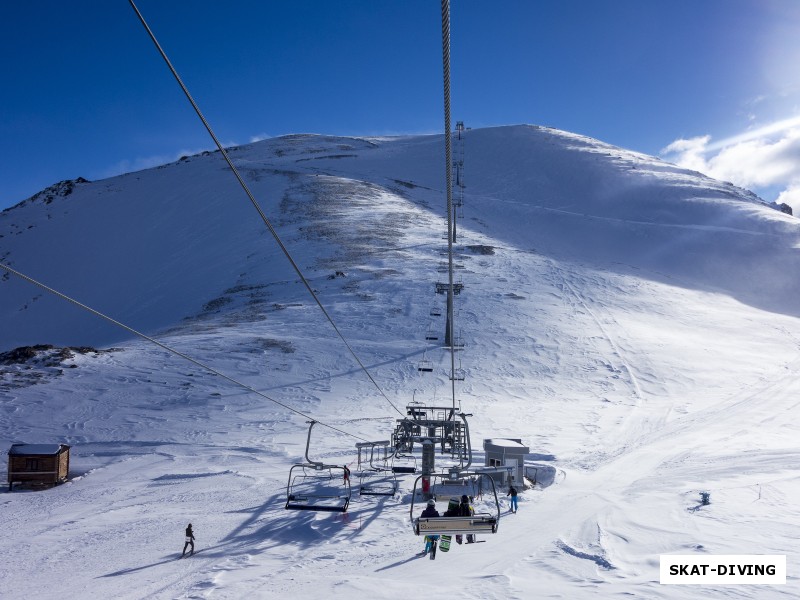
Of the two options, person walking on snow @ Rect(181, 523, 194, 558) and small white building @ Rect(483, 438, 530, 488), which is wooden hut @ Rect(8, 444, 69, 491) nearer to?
person walking on snow @ Rect(181, 523, 194, 558)

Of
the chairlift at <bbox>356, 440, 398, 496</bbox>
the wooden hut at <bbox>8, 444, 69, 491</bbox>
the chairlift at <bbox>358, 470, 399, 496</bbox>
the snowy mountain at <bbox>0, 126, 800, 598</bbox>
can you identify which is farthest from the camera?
the wooden hut at <bbox>8, 444, 69, 491</bbox>

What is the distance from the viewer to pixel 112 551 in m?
14.6

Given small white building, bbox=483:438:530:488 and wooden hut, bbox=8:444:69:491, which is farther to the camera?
wooden hut, bbox=8:444:69:491

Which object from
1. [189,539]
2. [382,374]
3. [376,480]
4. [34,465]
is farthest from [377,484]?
[382,374]

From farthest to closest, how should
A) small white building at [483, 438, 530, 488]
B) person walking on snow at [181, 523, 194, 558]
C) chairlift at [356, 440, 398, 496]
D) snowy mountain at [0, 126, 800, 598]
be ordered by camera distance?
small white building at [483, 438, 530, 488], chairlift at [356, 440, 398, 496], person walking on snow at [181, 523, 194, 558], snowy mountain at [0, 126, 800, 598]

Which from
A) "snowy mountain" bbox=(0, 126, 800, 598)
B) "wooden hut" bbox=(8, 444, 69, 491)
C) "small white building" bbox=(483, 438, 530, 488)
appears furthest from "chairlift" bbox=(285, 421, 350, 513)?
"wooden hut" bbox=(8, 444, 69, 491)

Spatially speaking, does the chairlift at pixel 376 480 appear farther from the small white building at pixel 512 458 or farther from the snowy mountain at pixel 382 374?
the small white building at pixel 512 458

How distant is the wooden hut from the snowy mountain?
66cm

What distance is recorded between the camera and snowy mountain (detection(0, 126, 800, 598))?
13.5 metres

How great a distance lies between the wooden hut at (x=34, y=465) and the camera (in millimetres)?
21203

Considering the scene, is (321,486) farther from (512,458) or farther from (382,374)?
(382,374)

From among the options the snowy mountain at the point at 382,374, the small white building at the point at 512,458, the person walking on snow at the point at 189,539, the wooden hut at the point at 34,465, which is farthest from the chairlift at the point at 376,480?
the wooden hut at the point at 34,465

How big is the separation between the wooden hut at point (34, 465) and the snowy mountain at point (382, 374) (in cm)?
66

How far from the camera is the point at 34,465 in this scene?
21312 millimetres
